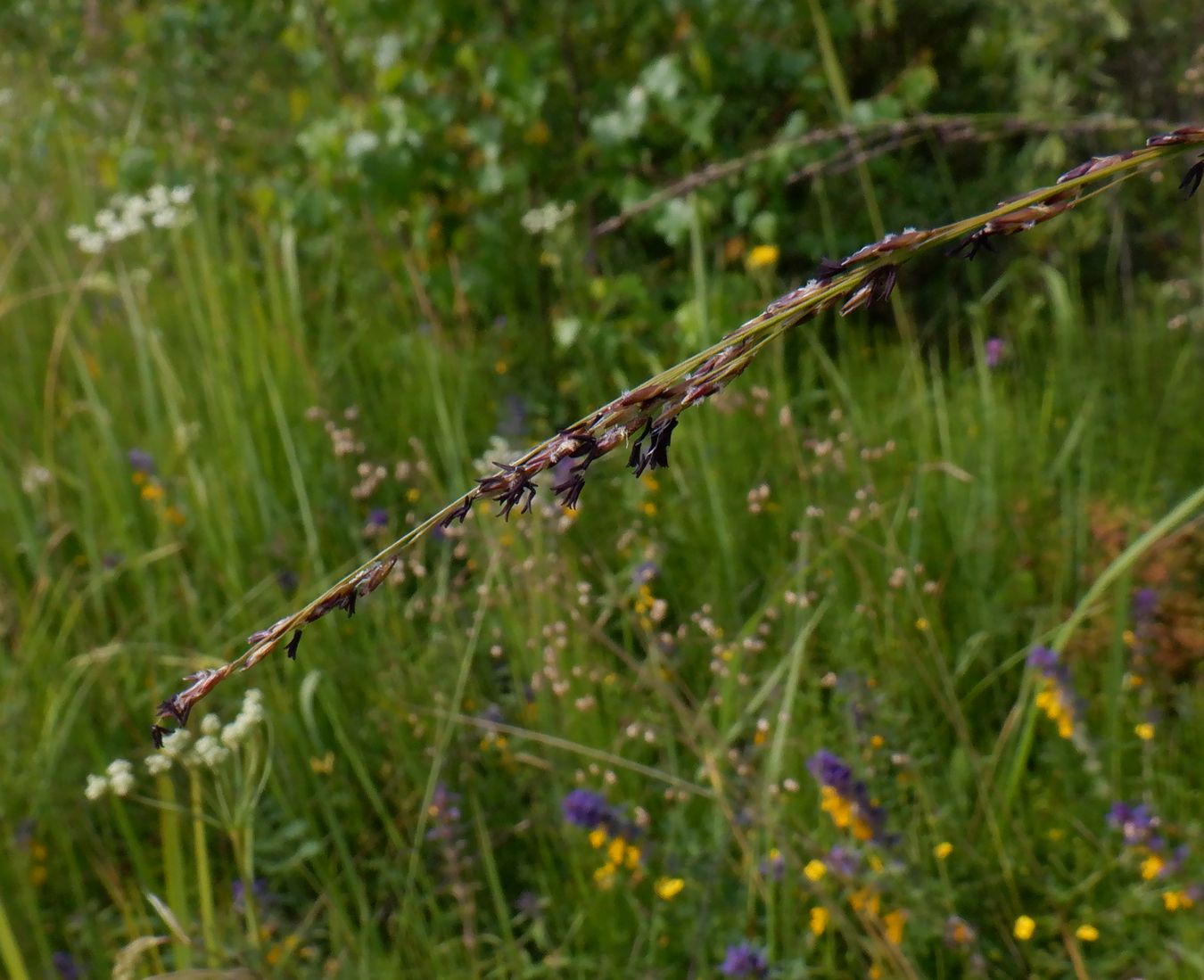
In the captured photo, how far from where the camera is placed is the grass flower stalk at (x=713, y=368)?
21.2 inches

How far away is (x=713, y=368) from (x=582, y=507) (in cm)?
217

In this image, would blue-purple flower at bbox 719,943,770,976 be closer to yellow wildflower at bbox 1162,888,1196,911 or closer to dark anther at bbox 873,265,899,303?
yellow wildflower at bbox 1162,888,1196,911

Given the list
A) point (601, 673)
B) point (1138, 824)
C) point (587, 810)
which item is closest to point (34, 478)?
point (601, 673)

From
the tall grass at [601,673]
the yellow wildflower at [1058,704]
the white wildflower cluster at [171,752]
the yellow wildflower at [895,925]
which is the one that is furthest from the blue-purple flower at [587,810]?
the yellow wildflower at [1058,704]

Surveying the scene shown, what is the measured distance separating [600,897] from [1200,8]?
155 inches

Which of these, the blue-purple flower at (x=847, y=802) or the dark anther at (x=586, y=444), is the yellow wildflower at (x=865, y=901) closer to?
the blue-purple flower at (x=847, y=802)

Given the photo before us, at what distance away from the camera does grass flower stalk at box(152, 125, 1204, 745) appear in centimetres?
54

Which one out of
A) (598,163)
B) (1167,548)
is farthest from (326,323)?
(1167,548)

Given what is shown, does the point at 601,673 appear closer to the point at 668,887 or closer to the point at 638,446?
the point at 668,887

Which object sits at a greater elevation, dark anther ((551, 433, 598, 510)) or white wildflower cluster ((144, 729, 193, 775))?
dark anther ((551, 433, 598, 510))

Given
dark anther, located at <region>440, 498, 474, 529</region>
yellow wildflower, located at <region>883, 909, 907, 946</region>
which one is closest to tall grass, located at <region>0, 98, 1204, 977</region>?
yellow wildflower, located at <region>883, 909, 907, 946</region>

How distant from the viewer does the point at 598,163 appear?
3914mm

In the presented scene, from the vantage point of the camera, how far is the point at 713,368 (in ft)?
1.78

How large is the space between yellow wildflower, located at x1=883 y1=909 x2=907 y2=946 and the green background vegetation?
2 centimetres
